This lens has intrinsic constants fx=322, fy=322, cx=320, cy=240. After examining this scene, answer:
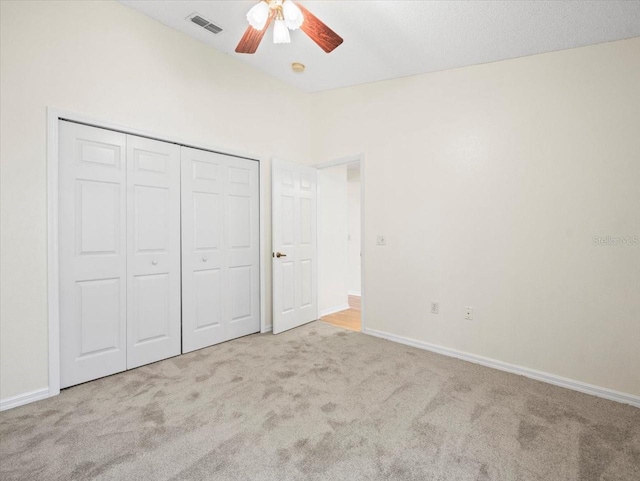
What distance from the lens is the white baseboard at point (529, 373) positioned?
7.57 feet

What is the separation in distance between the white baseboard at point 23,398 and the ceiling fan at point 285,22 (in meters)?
2.83

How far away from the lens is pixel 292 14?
2023mm

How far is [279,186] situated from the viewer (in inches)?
147

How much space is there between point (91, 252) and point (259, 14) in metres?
2.12

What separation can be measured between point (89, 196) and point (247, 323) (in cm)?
194

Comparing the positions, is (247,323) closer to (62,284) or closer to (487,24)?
(62,284)

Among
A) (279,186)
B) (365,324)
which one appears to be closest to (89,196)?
(279,186)

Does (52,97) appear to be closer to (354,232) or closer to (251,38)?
(251,38)

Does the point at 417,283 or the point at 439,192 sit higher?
the point at 439,192

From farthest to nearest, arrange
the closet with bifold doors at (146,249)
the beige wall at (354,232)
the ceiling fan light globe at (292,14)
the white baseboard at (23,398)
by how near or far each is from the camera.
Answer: the beige wall at (354,232) < the closet with bifold doors at (146,249) < the white baseboard at (23,398) < the ceiling fan light globe at (292,14)

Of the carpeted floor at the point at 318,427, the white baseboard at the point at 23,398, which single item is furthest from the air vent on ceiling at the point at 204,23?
the white baseboard at the point at 23,398

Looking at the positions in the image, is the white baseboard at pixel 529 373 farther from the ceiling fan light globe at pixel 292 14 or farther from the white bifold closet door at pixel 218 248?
the ceiling fan light globe at pixel 292 14

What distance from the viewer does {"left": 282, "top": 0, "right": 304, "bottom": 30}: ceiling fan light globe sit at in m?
1.98

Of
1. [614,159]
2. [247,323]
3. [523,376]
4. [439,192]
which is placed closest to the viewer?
[614,159]
